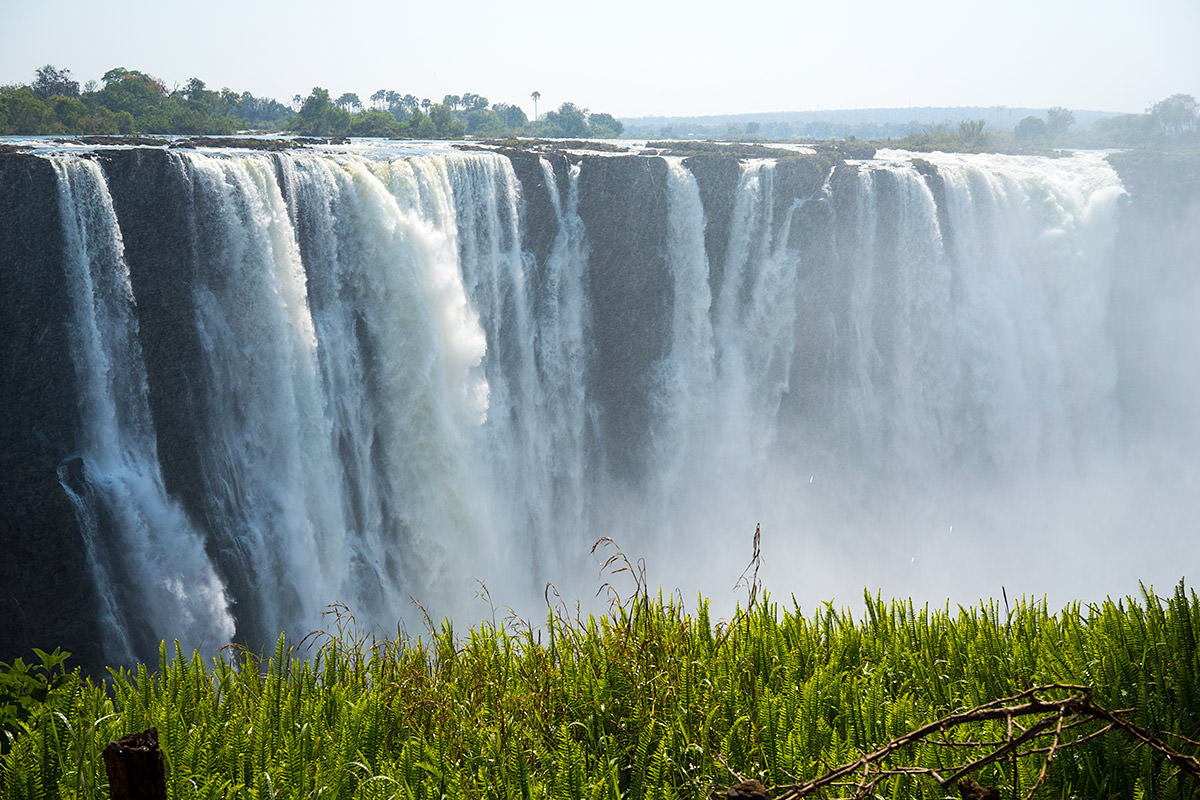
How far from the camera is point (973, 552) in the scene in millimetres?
20922

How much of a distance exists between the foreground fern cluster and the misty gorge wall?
11.7 meters

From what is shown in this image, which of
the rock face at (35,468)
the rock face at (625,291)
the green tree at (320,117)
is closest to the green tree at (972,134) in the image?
the rock face at (625,291)

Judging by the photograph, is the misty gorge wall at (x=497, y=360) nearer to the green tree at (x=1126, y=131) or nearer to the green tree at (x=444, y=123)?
the green tree at (x=444, y=123)

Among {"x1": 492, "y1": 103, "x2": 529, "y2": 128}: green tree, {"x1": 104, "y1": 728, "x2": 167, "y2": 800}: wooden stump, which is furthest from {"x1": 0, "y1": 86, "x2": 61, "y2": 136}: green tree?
{"x1": 492, "y1": 103, "x2": 529, "y2": 128}: green tree

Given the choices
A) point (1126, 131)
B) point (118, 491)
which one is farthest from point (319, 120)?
point (1126, 131)

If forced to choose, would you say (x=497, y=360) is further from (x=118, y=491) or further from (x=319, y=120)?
(x=319, y=120)

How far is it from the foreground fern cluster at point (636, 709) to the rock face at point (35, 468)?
1180cm

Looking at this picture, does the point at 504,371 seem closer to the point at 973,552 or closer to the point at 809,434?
the point at 809,434

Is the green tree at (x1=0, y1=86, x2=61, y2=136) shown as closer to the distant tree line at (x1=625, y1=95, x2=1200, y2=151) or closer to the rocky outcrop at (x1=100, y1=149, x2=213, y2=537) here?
the rocky outcrop at (x1=100, y1=149, x2=213, y2=537)

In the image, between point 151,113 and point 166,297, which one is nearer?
point 166,297

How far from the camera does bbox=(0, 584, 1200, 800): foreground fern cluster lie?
8.00ft

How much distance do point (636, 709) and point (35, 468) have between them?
13.7 meters

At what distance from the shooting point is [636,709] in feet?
9.80

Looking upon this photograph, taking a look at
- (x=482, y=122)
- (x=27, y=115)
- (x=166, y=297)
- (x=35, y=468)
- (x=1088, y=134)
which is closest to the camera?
(x=35, y=468)
